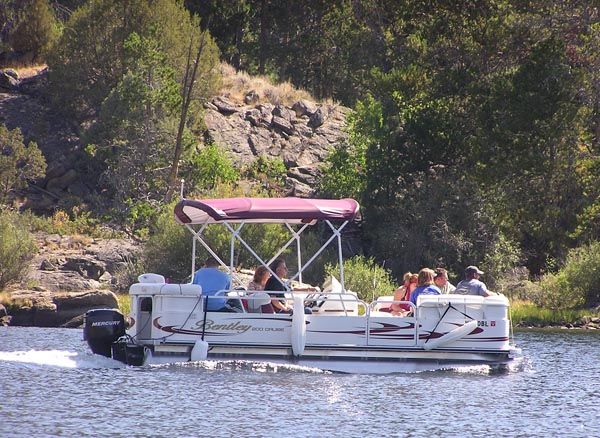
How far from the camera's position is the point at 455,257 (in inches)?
1795

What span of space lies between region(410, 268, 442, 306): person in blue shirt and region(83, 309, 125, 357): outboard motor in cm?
503

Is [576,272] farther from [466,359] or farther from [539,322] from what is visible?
[466,359]

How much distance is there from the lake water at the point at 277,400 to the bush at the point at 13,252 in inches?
613

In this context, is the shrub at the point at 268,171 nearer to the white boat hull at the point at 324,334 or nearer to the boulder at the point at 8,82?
the boulder at the point at 8,82

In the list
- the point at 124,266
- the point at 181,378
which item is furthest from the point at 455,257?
the point at 181,378

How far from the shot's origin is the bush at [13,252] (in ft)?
125

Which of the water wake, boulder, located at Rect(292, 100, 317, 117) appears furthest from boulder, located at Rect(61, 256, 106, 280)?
the water wake

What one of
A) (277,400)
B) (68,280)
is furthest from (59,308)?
(277,400)

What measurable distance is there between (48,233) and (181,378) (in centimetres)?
2843

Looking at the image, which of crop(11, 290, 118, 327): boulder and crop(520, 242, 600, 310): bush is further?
crop(520, 242, 600, 310): bush

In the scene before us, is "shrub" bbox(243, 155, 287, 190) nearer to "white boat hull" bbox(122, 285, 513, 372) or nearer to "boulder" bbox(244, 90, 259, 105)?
"boulder" bbox(244, 90, 259, 105)

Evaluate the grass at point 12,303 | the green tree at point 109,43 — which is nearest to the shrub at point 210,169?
the green tree at point 109,43

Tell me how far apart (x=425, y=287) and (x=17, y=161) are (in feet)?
103

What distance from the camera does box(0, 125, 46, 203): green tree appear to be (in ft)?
161
